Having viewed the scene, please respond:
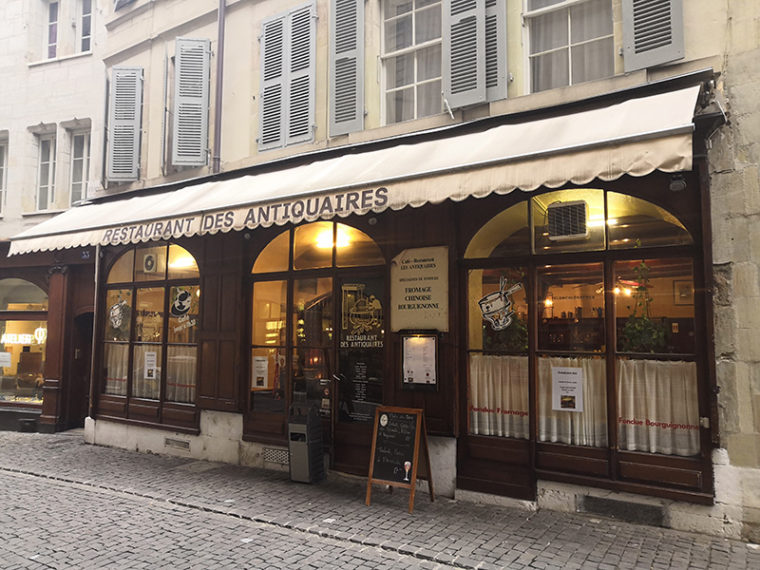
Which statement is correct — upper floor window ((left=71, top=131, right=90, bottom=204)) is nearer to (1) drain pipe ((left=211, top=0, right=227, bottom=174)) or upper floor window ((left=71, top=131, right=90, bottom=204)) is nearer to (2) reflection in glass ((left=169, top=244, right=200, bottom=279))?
(2) reflection in glass ((left=169, top=244, right=200, bottom=279))

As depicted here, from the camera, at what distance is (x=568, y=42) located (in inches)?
245

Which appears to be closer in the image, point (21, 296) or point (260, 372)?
point (260, 372)

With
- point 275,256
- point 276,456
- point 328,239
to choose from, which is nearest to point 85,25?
point 275,256

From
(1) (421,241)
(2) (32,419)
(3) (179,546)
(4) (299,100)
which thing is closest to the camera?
(3) (179,546)

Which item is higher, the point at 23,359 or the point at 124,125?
the point at 124,125

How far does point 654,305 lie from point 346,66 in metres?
4.99

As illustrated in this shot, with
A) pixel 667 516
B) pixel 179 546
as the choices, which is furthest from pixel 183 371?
pixel 667 516

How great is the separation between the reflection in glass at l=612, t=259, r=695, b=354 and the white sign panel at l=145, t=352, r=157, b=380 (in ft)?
23.8

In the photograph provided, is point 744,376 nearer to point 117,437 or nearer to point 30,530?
point 30,530

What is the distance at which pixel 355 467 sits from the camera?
22.9 feet

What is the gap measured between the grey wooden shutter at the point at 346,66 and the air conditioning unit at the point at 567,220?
2.86m

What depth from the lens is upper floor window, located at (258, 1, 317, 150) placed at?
26.4 feet

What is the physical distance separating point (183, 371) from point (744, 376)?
7.54 metres

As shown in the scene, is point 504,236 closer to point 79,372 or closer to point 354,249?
point 354,249
